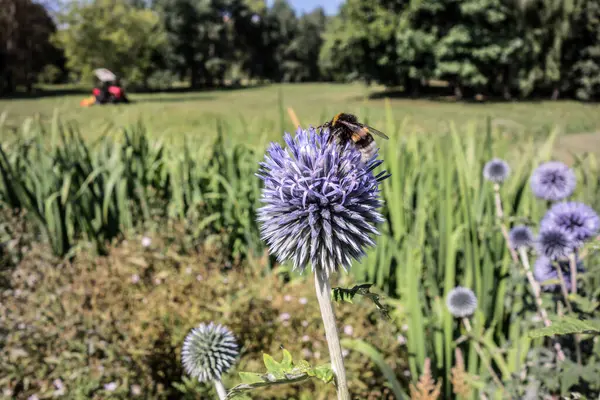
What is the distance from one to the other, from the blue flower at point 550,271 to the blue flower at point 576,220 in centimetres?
17

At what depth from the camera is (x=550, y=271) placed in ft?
7.25

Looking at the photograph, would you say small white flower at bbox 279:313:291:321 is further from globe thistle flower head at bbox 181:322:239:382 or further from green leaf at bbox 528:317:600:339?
green leaf at bbox 528:317:600:339

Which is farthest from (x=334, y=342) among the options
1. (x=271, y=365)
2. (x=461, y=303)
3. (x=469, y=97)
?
(x=469, y=97)

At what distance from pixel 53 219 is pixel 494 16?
23206 millimetres

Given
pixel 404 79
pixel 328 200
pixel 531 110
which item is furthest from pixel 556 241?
pixel 404 79

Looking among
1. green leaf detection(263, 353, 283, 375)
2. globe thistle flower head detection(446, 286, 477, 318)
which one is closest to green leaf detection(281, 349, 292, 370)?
green leaf detection(263, 353, 283, 375)

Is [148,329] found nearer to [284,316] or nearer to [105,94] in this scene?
[284,316]

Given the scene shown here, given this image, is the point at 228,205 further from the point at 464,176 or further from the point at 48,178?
the point at 464,176

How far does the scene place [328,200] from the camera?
1068 mm

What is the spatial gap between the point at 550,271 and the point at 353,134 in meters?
1.51

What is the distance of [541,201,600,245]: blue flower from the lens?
1.97 m

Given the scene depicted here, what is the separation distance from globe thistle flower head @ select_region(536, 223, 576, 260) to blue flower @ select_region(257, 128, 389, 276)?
119cm

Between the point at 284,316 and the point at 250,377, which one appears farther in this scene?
the point at 284,316

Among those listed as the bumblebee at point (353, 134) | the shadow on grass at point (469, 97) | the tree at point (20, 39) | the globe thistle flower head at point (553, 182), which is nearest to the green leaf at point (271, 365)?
the bumblebee at point (353, 134)
